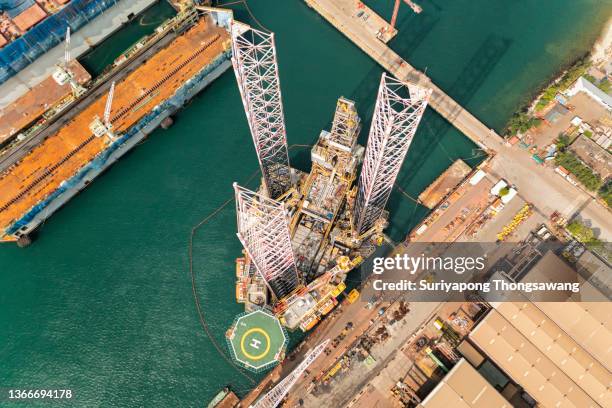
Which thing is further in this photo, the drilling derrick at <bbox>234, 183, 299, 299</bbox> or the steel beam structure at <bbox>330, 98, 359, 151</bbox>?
the steel beam structure at <bbox>330, 98, 359, 151</bbox>

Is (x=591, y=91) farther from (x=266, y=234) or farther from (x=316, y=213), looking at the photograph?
(x=266, y=234)

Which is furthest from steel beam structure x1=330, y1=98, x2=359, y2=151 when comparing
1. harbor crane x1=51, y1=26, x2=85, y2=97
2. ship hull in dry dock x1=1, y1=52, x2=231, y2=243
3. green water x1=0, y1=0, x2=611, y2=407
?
harbor crane x1=51, y1=26, x2=85, y2=97

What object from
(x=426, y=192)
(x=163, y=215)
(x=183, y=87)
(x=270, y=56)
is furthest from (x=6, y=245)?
(x=426, y=192)

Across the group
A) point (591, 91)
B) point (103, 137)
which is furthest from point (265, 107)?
point (591, 91)

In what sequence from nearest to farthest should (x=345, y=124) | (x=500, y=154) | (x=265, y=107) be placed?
(x=265, y=107) → (x=345, y=124) → (x=500, y=154)

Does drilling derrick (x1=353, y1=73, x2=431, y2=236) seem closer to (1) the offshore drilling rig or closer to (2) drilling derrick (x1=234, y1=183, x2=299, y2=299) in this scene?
(1) the offshore drilling rig

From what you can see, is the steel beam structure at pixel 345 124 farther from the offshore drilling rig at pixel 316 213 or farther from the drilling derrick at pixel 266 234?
the drilling derrick at pixel 266 234
